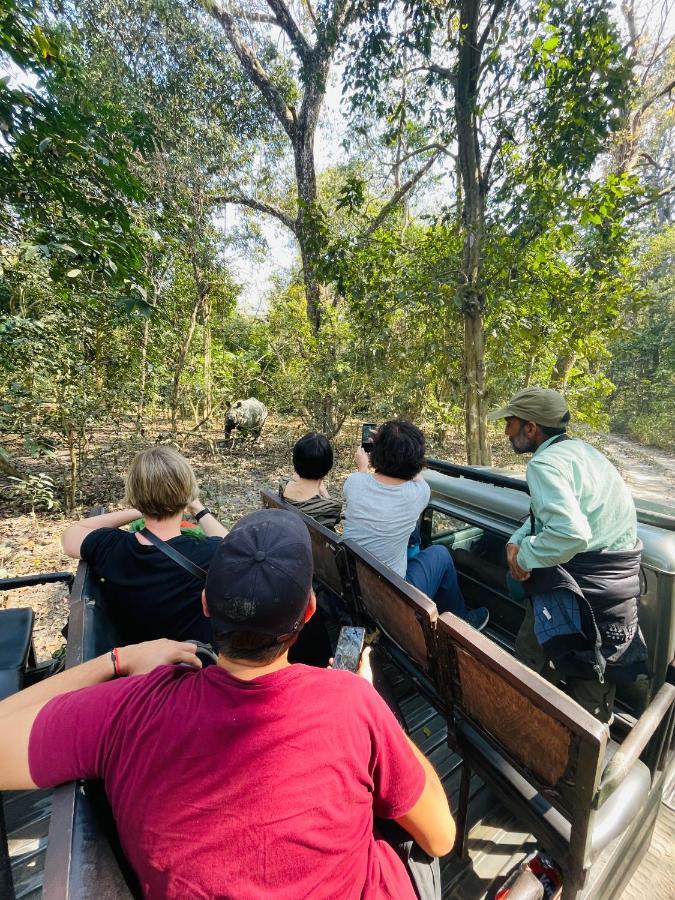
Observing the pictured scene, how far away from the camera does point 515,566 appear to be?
2061 millimetres

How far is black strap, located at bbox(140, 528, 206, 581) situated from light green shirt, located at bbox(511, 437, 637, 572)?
1461 mm

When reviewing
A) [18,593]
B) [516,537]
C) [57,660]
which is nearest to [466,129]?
[516,537]

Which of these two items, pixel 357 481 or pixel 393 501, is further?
pixel 357 481

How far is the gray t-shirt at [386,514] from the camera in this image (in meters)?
2.36

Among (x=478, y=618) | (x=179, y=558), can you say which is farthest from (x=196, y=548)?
(x=478, y=618)

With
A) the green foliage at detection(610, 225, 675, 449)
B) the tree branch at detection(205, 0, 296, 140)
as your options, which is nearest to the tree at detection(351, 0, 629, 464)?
the tree branch at detection(205, 0, 296, 140)

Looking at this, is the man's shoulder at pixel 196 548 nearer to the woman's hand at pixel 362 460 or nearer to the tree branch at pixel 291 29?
the woman's hand at pixel 362 460

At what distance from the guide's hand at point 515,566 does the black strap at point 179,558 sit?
1467 millimetres

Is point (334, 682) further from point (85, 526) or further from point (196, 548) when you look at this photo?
point (85, 526)

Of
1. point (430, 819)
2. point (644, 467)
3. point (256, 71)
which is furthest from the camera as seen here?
point (644, 467)

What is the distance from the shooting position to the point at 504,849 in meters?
1.65

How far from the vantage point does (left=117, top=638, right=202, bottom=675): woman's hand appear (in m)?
1.18

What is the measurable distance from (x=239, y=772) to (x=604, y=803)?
1387 millimetres

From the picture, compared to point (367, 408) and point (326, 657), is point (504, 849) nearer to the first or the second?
point (326, 657)
